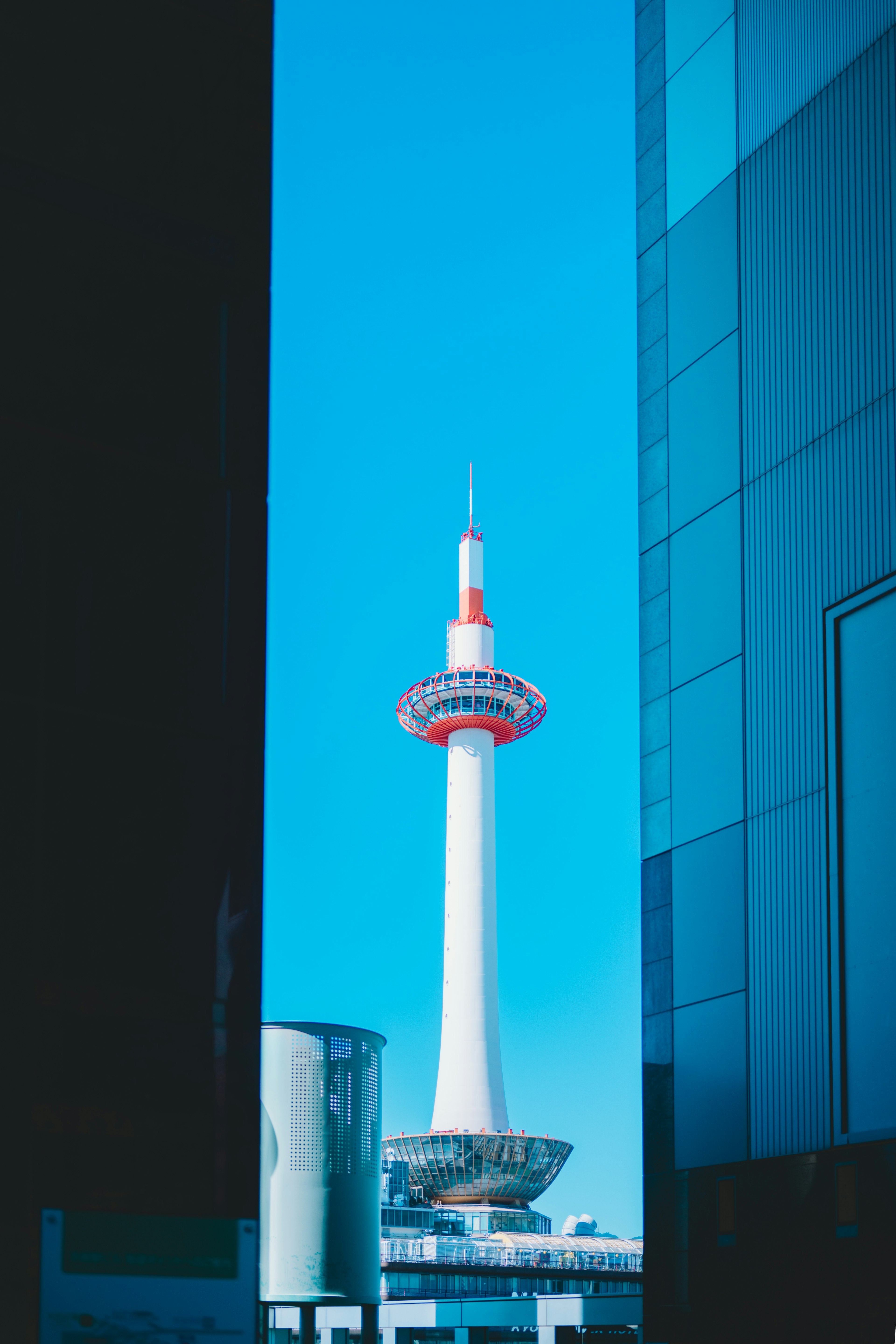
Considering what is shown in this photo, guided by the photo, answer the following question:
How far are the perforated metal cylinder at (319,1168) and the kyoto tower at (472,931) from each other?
6507cm

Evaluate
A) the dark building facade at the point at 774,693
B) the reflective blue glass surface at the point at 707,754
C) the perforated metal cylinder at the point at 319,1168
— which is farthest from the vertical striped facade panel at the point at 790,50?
the perforated metal cylinder at the point at 319,1168

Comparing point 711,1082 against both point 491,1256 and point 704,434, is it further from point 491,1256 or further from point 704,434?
point 491,1256

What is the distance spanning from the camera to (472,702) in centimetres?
9762

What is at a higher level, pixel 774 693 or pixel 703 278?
pixel 703 278

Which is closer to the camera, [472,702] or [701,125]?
[701,125]

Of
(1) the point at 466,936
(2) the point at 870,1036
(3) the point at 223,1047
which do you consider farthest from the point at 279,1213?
(1) the point at 466,936

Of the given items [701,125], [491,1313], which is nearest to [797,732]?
[701,125]

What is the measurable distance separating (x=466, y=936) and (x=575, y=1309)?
167 feet

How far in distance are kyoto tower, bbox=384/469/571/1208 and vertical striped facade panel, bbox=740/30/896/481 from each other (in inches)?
2739

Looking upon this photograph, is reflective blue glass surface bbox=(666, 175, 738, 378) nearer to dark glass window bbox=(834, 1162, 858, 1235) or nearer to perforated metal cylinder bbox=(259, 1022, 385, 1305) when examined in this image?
perforated metal cylinder bbox=(259, 1022, 385, 1305)

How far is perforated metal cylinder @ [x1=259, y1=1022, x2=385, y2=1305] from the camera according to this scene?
21703 millimetres

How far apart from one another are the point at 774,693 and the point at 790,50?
10.3 meters

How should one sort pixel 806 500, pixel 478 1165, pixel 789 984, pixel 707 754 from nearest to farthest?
pixel 789 984
pixel 806 500
pixel 707 754
pixel 478 1165

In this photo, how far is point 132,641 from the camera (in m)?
9.08
